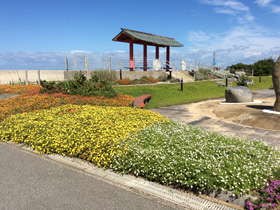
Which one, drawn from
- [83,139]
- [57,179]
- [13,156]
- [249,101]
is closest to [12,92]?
[13,156]

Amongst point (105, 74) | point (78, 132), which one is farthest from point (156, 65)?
point (78, 132)

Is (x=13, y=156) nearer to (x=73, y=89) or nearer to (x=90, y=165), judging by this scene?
(x=90, y=165)

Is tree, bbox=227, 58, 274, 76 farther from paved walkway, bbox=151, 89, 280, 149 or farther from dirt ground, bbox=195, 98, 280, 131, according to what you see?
paved walkway, bbox=151, 89, 280, 149

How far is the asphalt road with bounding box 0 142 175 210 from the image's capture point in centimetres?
361

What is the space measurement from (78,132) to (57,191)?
6.80ft

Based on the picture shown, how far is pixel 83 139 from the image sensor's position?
556 cm

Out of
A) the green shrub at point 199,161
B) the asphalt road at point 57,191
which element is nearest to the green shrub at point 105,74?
the green shrub at point 199,161

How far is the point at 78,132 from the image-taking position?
5895 millimetres

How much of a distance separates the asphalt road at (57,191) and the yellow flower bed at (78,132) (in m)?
0.60

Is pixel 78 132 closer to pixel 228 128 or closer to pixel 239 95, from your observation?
pixel 228 128

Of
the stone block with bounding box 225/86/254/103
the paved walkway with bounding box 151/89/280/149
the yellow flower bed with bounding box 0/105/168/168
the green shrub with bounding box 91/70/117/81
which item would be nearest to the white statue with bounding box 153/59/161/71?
the green shrub with bounding box 91/70/117/81

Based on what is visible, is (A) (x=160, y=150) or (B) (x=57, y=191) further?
(A) (x=160, y=150)

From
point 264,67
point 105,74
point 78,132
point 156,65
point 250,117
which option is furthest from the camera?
point 264,67

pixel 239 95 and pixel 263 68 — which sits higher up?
pixel 263 68
